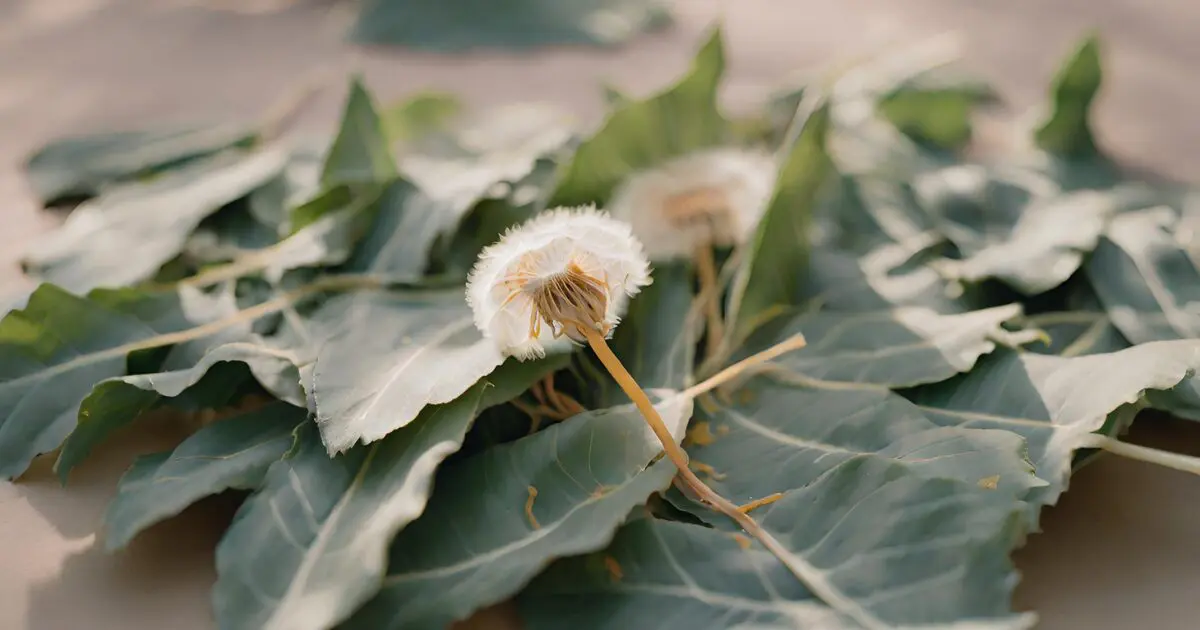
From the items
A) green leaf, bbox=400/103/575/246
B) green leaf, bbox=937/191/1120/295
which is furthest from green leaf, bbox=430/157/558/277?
green leaf, bbox=937/191/1120/295

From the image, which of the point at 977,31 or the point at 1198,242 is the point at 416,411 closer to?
the point at 1198,242

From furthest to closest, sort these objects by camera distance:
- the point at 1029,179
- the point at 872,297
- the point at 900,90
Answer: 1. the point at 900,90
2. the point at 1029,179
3. the point at 872,297

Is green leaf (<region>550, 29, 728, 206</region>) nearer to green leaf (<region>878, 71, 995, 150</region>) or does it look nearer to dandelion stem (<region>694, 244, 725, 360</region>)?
dandelion stem (<region>694, 244, 725, 360</region>)

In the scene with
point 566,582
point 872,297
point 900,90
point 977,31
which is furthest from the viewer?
point 977,31

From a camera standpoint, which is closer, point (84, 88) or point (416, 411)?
point (416, 411)

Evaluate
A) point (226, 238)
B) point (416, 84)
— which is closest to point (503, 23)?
point (416, 84)

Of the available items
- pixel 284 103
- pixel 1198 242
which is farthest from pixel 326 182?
pixel 1198 242
